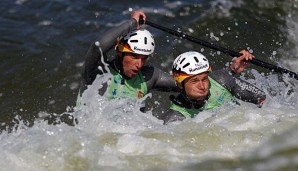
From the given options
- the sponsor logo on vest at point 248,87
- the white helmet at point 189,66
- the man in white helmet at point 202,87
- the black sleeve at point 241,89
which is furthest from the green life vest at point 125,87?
the sponsor logo on vest at point 248,87

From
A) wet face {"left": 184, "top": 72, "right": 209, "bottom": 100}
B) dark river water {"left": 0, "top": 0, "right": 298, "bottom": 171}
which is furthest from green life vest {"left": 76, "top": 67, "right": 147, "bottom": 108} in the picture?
wet face {"left": 184, "top": 72, "right": 209, "bottom": 100}

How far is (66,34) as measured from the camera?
10797 mm

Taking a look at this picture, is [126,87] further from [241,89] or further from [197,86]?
[241,89]

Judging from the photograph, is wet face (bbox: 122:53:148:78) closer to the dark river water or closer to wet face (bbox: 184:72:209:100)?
the dark river water

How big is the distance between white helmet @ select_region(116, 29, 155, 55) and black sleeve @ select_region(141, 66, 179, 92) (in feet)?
2.27

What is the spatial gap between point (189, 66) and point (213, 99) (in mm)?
742

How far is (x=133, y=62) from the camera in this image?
683cm

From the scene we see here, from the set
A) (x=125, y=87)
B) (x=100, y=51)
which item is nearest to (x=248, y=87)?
(x=125, y=87)

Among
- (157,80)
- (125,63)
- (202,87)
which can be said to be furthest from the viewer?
(157,80)

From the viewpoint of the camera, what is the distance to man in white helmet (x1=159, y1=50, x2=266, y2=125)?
21.7 feet

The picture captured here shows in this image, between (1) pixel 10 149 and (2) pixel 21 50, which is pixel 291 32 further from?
(1) pixel 10 149

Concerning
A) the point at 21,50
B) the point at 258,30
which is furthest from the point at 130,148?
the point at 258,30

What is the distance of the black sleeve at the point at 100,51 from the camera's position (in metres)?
6.80

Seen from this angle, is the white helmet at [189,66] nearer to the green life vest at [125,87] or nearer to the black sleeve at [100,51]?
the green life vest at [125,87]
